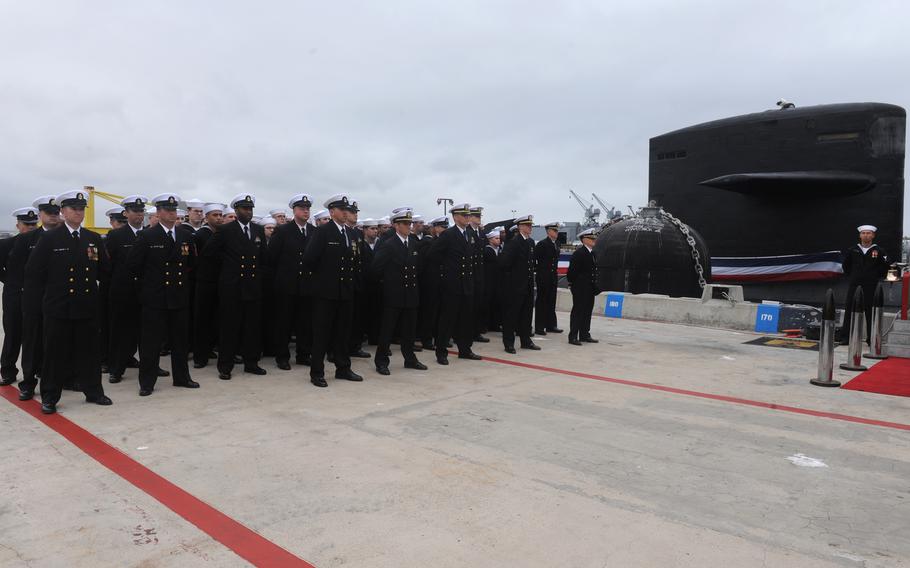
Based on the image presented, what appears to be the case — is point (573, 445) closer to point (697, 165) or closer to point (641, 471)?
point (641, 471)

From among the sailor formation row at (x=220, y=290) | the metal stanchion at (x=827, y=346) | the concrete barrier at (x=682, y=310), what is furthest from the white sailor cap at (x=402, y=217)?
the concrete barrier at (x=682, y=310)

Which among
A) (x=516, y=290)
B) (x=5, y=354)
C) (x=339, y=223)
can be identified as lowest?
(x=5, y=354)

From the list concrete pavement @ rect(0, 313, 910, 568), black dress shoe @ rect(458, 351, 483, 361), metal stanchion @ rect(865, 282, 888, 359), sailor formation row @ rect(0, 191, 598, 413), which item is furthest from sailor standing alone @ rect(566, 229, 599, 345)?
metal stanchion @ rect(865, 282, 888, 359)

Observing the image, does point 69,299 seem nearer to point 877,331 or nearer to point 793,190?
point 877,331

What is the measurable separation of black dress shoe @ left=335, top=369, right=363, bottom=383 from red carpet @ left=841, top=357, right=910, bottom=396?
191 inches

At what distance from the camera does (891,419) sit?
195 inches

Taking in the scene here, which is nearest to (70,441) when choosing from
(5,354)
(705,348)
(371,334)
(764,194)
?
(5,354)

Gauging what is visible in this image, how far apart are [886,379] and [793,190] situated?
6058mm

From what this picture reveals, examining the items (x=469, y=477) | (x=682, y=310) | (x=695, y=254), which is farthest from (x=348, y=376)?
(x=695, y=254)

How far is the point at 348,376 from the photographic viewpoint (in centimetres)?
601

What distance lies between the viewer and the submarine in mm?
11266

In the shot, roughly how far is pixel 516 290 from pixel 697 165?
7.41m

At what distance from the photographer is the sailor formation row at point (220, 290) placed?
484cm

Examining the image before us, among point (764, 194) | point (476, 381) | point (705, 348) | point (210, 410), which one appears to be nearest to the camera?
point (210, 410)
